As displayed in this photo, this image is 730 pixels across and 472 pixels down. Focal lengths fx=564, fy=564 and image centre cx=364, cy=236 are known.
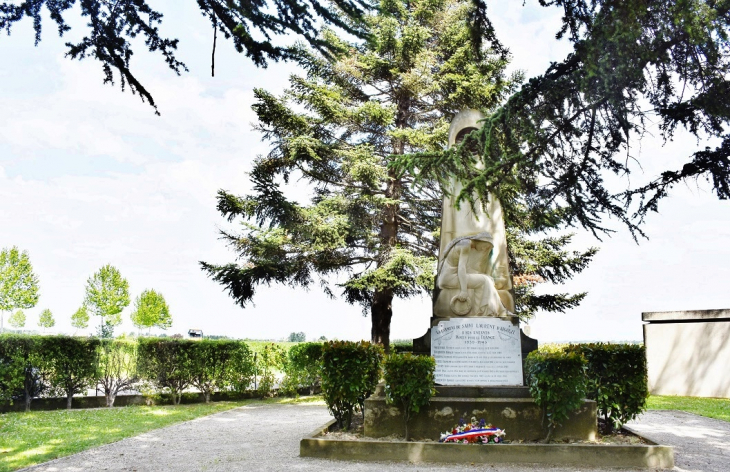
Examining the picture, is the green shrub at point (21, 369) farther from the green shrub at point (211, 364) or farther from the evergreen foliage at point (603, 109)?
the evergreen foliage at point (603, 109)

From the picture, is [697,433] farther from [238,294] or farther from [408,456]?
[238,294]

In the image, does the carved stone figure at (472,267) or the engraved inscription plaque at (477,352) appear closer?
the engraved inscription plaque at (477,352)

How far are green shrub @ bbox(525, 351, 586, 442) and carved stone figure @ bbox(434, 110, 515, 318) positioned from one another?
78.1 inches

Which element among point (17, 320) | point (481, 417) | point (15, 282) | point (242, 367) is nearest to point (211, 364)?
point (242, 367)

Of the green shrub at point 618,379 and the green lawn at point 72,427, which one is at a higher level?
the green shrub at point 618,379

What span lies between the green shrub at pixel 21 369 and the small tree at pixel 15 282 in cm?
2692

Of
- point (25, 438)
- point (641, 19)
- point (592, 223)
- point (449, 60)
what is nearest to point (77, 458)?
point (25, 438)

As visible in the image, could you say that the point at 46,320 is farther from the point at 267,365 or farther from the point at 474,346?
the point at 474,346

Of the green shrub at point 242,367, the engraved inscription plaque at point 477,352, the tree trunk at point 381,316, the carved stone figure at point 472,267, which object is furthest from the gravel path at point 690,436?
the green shrub at point 242,367

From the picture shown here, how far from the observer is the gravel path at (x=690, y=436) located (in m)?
7.03

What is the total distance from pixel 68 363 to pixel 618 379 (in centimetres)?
1148

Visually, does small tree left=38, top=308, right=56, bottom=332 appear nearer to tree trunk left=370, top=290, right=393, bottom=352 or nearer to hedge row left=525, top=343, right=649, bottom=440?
tree trunk left=370, top=290, right=393, bottom=352

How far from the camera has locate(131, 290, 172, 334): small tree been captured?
42938mm

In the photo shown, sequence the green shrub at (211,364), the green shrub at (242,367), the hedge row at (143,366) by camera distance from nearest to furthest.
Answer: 1. the hedge row at (143,366)
2. the green shrub at (211,364)
3. the green shrub at (242,367)
